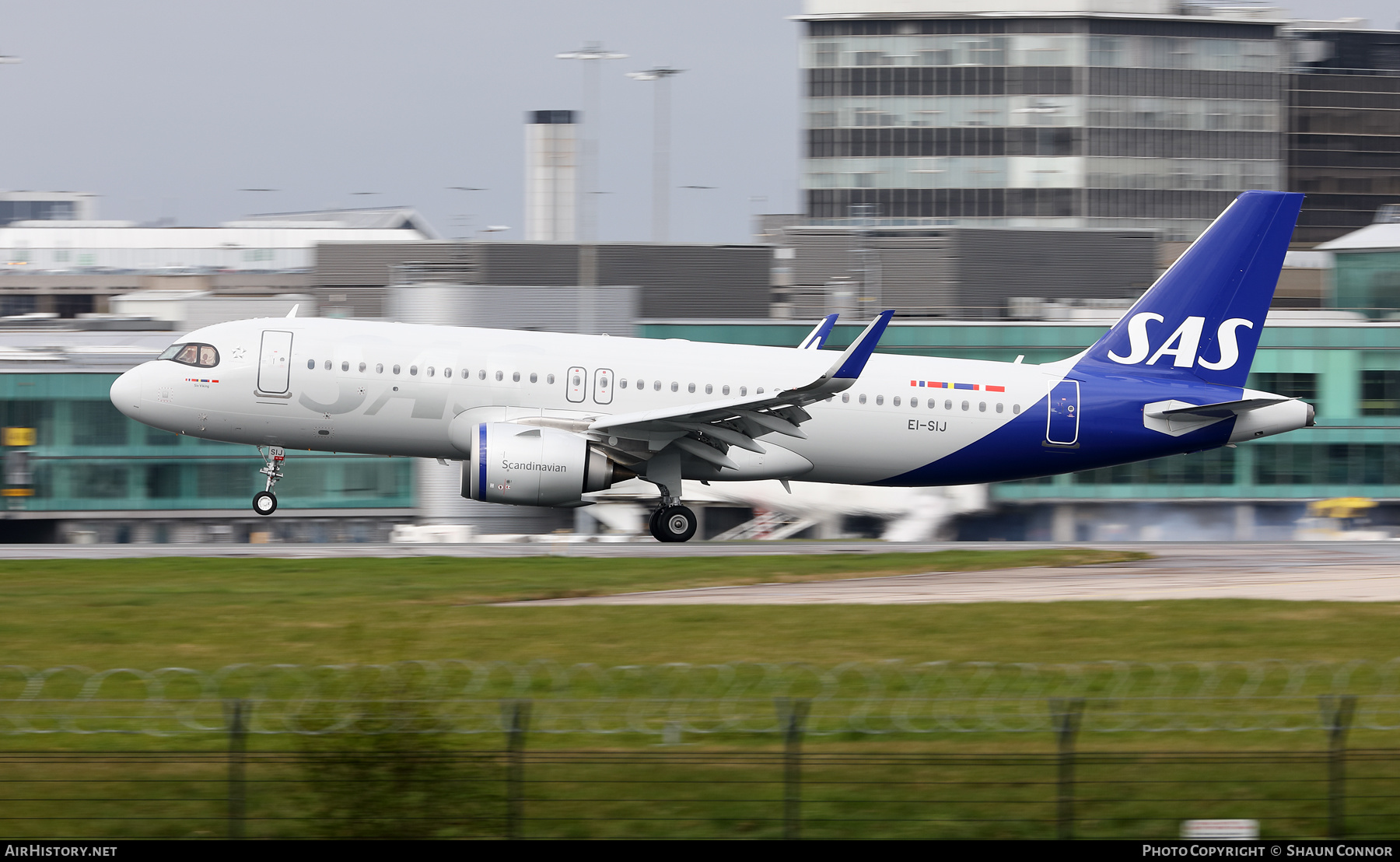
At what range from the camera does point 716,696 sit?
52.5ft

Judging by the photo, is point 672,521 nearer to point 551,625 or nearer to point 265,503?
point 265,503

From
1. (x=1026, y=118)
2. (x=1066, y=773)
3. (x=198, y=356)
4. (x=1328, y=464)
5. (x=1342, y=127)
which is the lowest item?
(x=1328, y=464)

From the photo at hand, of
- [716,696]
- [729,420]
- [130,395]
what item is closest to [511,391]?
[729,420]

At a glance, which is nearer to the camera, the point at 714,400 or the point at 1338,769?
the point at 1338,769

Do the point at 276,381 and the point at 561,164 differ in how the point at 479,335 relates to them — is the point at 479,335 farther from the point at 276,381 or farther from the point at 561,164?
the point at 561,164

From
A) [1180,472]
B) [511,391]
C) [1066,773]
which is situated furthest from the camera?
[1180,472]

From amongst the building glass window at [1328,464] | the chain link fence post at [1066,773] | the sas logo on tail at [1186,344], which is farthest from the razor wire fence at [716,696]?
the building glass window at [1328,464]

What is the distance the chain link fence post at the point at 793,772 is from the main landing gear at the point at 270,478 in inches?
821

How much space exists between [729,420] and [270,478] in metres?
9.86

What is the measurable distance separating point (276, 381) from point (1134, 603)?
17.3 meters

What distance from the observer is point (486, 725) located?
14289 millimetres

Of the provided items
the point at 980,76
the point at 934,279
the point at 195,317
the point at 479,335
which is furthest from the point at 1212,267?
the point at 980,76
